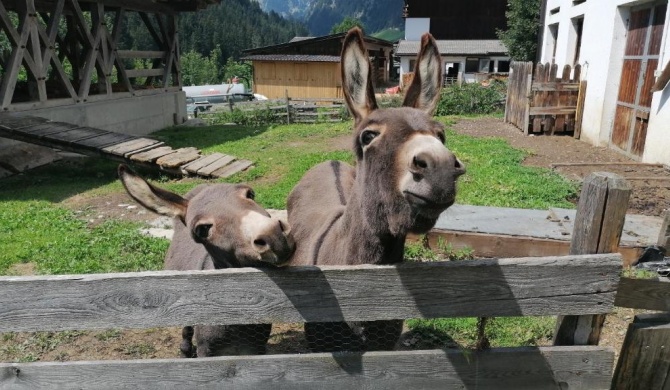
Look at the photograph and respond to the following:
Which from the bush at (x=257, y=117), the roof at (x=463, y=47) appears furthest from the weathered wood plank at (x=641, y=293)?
the roof at (x=463, y=47)

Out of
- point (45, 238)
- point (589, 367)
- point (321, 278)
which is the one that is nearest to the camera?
point (321, 278)

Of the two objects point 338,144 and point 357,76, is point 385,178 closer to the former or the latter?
point 357,76

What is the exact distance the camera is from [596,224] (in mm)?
2232

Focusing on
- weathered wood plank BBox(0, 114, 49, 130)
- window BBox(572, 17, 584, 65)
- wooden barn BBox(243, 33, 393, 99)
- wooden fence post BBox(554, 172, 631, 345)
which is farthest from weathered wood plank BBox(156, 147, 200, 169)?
wooden barn BBox(243, 33, 393, 99)

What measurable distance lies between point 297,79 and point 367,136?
120 feet

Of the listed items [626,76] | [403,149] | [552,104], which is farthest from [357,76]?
[552,104]

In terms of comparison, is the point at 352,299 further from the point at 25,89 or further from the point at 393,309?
the point at 25,89

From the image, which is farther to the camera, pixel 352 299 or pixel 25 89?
pixel 25 89

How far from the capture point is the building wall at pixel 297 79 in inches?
1409

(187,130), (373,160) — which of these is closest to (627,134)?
(373,160)

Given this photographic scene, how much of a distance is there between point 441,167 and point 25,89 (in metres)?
14.5

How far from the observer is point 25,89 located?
12.6 m

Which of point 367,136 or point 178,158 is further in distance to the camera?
point 178,158

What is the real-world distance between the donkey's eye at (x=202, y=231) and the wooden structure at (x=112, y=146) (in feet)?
22.8
